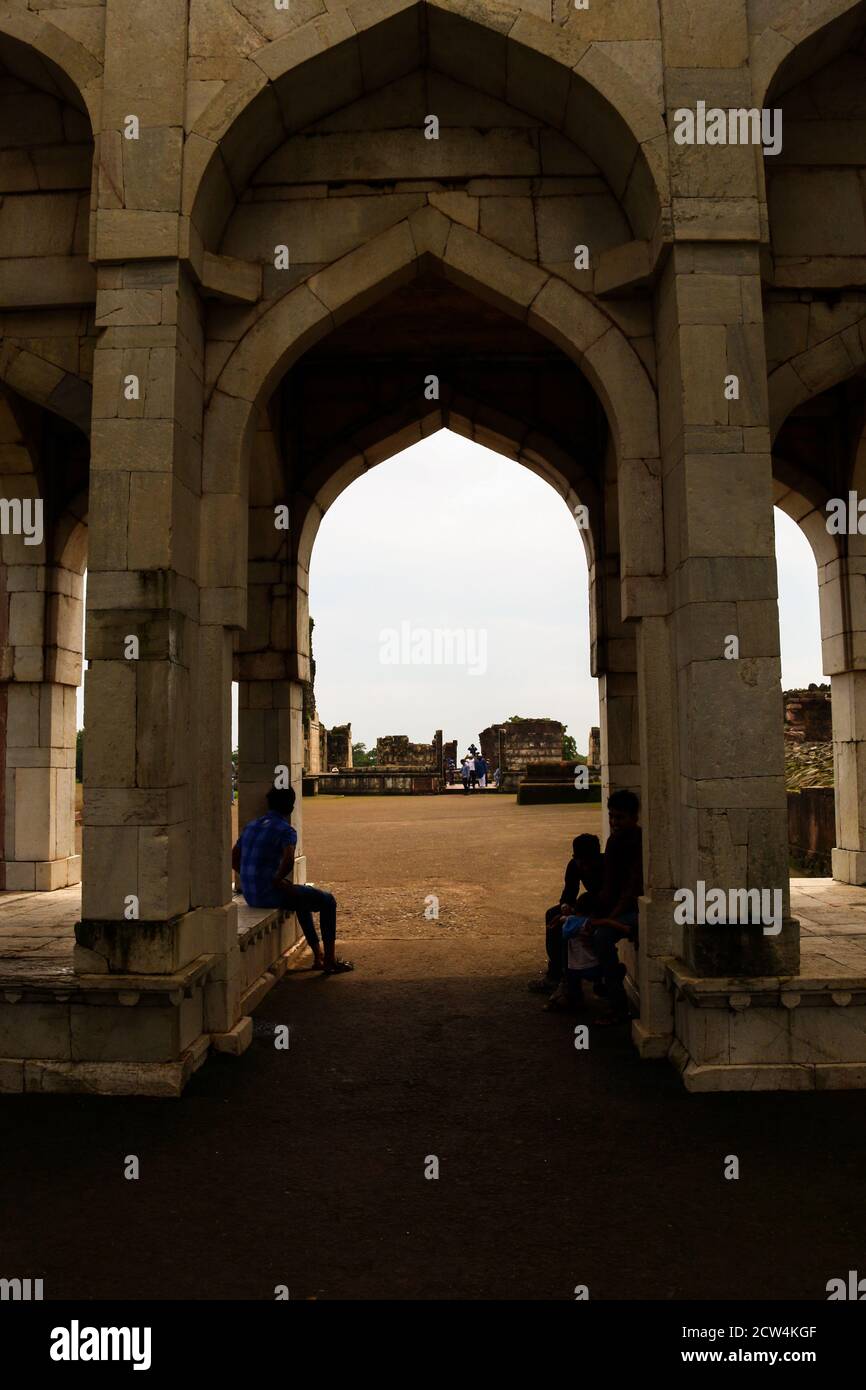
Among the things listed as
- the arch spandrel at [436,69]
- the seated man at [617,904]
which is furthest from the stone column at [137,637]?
the seated man at [617,904]

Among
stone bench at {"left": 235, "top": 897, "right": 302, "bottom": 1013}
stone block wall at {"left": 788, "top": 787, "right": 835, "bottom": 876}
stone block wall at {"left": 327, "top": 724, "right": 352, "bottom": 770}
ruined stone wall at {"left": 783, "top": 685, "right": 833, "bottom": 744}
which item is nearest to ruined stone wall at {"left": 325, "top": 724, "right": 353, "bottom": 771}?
stone block wall at {"left": 327, "top": 724, "right": 352, "bottom": 770}

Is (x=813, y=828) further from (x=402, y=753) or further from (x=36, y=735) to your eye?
(x=402, y=753)

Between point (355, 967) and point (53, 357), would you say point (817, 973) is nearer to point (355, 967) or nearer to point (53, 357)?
point (355, 967)

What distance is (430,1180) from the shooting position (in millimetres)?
3365

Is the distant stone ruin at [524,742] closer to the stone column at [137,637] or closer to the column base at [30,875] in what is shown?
the column base at [30,875]

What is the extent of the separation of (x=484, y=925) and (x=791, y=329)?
514cm

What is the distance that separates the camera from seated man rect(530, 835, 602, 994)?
559 centimetres

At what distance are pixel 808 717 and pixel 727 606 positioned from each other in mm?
12283

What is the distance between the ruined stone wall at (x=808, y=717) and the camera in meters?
15.4

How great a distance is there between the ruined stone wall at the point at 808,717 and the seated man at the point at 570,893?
10773mm

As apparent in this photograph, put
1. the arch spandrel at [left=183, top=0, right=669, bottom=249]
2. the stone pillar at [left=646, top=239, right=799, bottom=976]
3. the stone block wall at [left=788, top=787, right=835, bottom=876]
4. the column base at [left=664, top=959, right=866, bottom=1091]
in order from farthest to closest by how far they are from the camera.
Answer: the stone block wall at [left=788, top=787, right=835, bottom=876] < the arch spandrel at [left=183, top=0, right=669, bottom=249] < the stone pillar at [left=646, top=239, right=799, bottom=976] < the column base at [left=664, top=959, right=866, bottom=1091]

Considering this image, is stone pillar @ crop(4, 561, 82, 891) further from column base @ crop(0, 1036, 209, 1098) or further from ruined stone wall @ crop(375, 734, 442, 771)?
ruined stone wall @ crop(375, 734, 442, 771)

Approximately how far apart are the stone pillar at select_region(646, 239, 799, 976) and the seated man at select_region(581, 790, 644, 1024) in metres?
0.69

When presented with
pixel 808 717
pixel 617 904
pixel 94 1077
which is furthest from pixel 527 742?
pixel 94 1077
